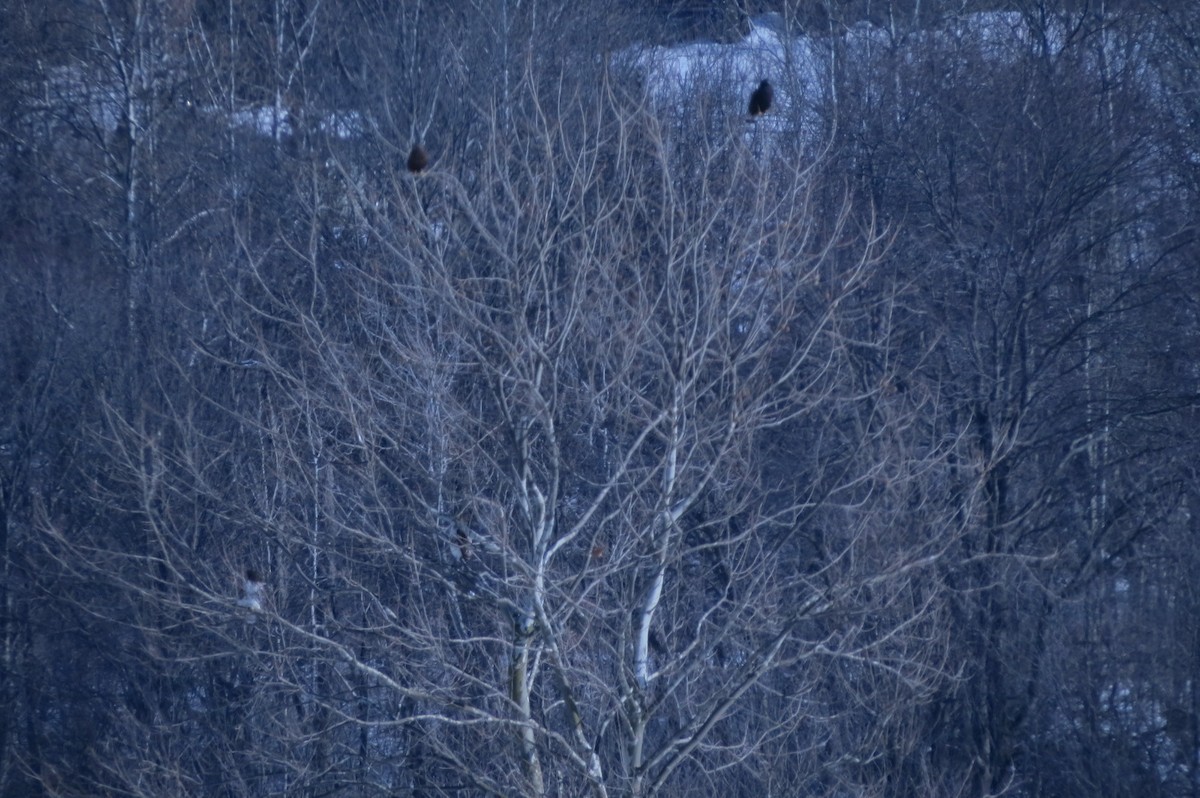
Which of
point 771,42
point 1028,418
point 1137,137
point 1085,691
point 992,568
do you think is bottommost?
point 1085,691

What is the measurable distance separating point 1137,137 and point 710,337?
7.64 m

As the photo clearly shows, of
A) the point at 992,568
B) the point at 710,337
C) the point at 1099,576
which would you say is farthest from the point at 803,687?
the point at 1099,576

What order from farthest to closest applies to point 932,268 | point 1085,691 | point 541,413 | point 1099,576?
1. point 932,268
2. point 1099,576
3. point 1085,691
4. point 541,413

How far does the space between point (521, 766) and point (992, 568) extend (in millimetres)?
4810

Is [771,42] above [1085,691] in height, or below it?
above

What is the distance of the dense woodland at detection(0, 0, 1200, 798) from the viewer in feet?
24.9

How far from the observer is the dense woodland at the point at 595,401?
7.59m

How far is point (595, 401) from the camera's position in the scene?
726 centimetres

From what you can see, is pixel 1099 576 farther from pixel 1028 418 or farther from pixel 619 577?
pixel 619 577

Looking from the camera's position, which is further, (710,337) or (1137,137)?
(1137,137)

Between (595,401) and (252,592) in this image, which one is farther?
(252,592)

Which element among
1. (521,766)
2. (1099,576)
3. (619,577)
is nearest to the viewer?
(521,766)

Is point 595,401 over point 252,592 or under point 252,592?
over

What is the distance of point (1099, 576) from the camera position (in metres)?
11.5
